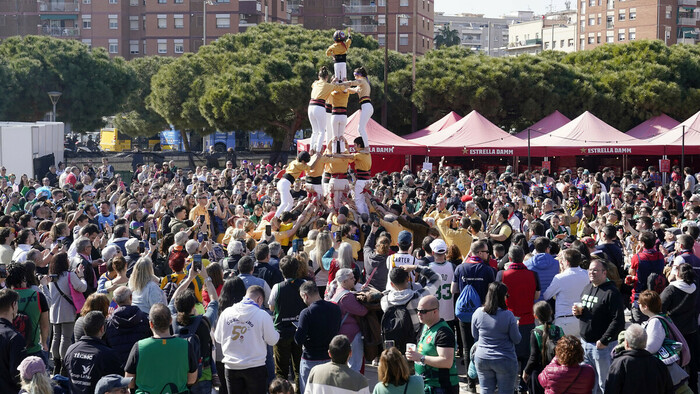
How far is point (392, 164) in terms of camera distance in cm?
3186

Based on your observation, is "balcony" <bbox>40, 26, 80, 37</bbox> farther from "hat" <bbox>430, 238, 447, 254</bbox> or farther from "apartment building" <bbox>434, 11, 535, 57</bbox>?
"apartment building" <bbox>434, 11, 535, 57</bbox>

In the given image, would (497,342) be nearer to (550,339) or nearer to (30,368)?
(550,339)

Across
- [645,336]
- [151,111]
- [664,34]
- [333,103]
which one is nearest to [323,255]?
[645,336]

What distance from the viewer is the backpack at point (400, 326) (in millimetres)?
7293

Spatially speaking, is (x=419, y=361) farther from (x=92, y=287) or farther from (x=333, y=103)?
(x=333, y=103)

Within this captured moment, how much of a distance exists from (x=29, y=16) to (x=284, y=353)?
245ft

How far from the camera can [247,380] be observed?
279 inches

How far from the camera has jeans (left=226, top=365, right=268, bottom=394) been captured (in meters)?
7.07

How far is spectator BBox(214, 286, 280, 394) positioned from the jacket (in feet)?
2.08

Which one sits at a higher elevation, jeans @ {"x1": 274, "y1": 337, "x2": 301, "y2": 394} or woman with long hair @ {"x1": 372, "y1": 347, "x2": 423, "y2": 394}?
woman with long hair @ {"x1": 372, "y1": 347, "x2": 423, "y2": 394}

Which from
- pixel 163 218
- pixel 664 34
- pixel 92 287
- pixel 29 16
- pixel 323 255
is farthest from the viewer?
pixel 664 34

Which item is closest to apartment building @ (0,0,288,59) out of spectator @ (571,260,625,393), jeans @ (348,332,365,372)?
jeans @ (348,332,365,372)

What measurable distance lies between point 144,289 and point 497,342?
2.96 m

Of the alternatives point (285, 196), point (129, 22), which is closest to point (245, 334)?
point (285, 196)
